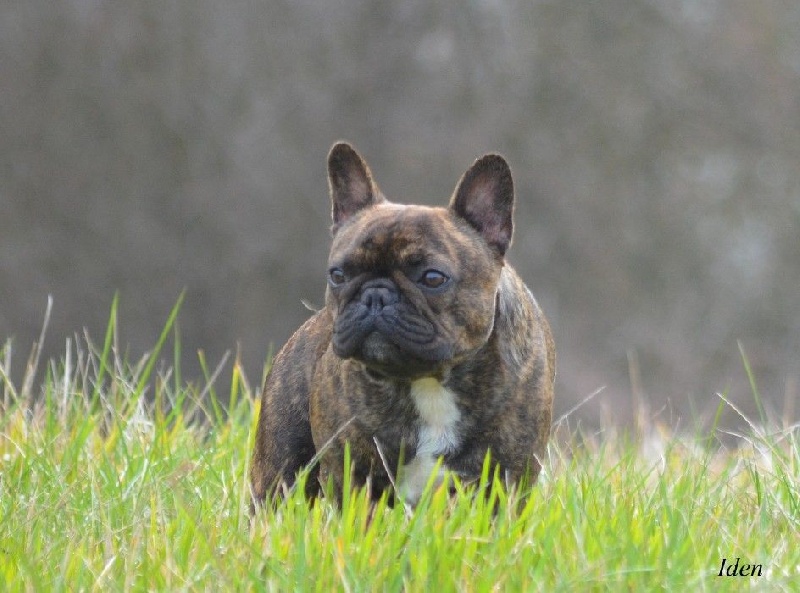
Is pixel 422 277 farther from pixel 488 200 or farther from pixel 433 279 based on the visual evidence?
pixel 488 200

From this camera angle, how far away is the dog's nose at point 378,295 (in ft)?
13.2

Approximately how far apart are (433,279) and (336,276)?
337mm

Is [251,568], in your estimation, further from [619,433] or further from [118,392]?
[619,433]

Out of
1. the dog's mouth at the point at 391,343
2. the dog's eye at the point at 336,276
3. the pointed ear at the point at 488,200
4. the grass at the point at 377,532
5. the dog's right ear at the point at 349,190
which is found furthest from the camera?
the dog's right ear at the point at 349,190

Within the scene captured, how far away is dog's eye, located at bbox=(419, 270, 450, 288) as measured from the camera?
4137 mm

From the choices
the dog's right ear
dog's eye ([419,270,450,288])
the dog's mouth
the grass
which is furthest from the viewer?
the dog's right ear

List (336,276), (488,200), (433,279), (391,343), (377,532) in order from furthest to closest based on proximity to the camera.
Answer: (488,200) < (336,276) < (433,279) < (391,343) < (377,532)

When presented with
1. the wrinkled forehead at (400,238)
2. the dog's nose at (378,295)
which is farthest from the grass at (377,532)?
the wrinkled forehead at (400,238)

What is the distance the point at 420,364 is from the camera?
4004mm

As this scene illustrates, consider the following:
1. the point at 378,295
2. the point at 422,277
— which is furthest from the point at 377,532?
the point at 422,277

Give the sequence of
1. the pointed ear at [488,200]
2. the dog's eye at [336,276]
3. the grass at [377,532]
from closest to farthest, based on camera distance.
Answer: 1. the grass at [377,532]
2. the dog's eye at [336,276]
3. the pointed ear at [488,200]

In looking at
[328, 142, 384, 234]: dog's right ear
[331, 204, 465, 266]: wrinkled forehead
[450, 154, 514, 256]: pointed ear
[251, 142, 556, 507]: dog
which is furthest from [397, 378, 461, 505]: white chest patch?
[328, 142, 384, 234]: dog's right ear

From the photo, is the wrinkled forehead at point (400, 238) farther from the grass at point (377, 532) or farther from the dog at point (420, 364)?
the grass at point (377, 532)

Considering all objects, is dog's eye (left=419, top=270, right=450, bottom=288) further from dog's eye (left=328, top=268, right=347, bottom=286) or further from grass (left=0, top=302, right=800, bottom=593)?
grass (left=0, top=302, right=800, bottom=593)
